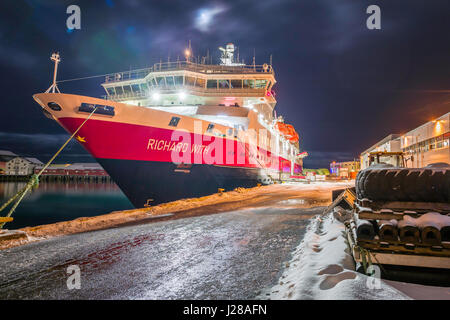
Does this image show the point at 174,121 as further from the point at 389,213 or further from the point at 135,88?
the point at 135,88

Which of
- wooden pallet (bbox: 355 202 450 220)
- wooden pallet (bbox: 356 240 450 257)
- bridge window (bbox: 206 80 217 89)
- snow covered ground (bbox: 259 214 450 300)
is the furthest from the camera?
bridge window (bbox: 206 80 217 89)

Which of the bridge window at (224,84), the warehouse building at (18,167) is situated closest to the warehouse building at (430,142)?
the bridge window at (224,84)

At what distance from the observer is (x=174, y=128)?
10.4 meters

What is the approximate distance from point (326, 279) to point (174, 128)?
9097mm

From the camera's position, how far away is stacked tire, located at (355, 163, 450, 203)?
2514mm

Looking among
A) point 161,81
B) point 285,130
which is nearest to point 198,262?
point 161,81

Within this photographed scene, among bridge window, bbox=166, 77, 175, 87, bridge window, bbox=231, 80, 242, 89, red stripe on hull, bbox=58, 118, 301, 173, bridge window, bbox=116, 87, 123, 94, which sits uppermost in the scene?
bridge window, bbox=231, 80, 242, 89

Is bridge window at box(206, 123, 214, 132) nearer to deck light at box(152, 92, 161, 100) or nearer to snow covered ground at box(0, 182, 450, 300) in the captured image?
snow covered ground at box(0, 182, 450, 300)

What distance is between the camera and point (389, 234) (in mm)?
2447

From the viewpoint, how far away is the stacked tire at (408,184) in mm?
2514

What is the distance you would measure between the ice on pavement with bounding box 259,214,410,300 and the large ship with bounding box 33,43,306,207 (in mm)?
8020

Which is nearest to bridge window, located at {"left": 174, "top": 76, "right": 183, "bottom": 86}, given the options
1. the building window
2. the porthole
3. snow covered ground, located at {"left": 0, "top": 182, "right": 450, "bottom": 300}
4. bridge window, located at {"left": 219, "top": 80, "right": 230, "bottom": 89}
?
bridge window, located at {"left": 219, "top": 80, "right": 230, "bottom": 89}

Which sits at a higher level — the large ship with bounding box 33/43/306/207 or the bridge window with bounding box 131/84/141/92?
the bridge window with bounding box 131/84/141/92
